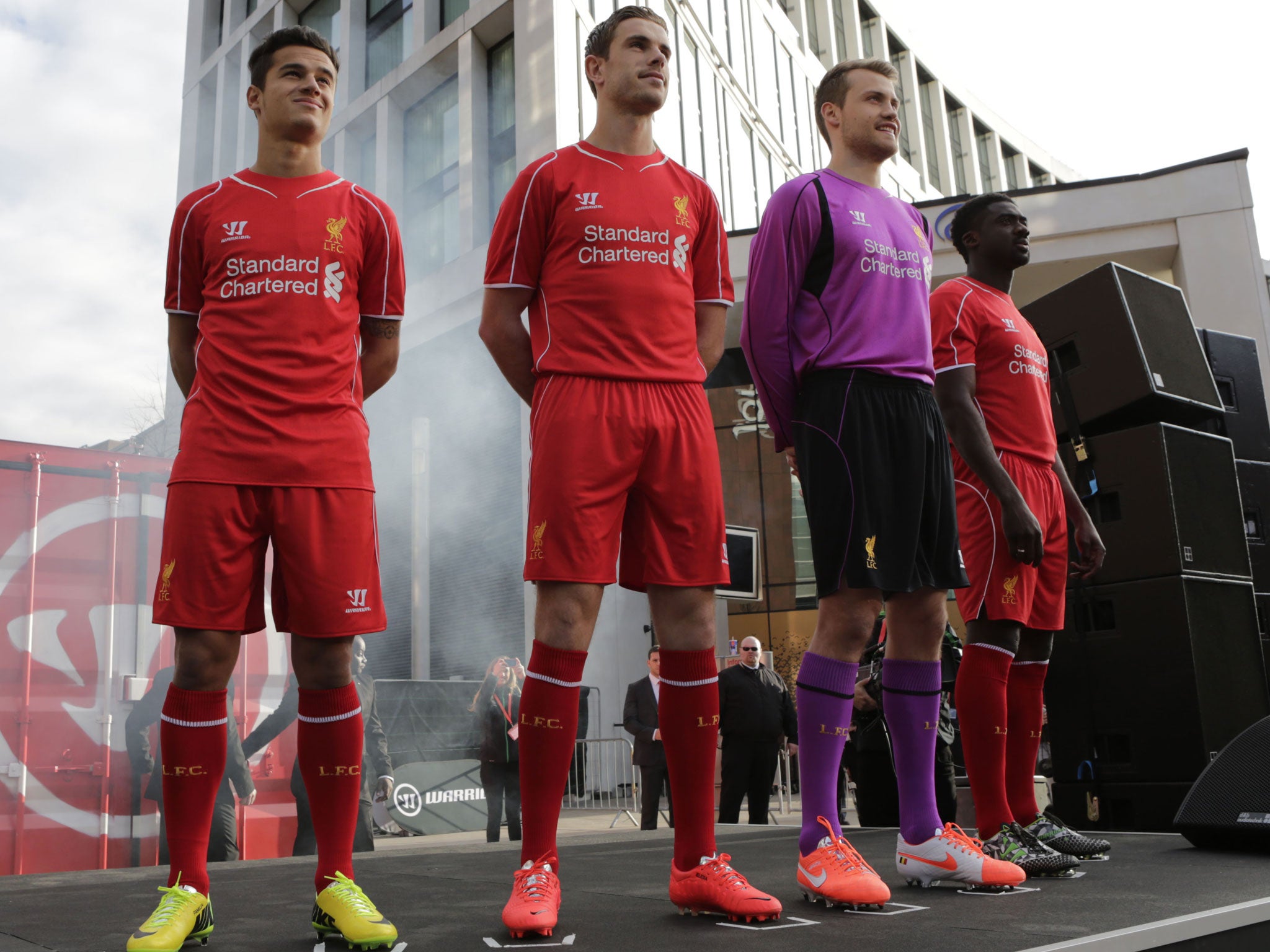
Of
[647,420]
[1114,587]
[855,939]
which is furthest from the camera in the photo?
[1114,587]

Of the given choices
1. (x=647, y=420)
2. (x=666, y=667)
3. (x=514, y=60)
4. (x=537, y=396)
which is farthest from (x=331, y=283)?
(x=514, y=60)

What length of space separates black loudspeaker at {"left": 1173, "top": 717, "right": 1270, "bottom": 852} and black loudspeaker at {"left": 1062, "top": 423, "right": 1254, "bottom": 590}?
38.3 inches

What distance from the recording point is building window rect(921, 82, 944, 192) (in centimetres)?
3136

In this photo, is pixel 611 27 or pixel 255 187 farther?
pixel 611 27

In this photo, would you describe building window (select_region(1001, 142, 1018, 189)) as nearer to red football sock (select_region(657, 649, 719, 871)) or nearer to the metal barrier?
the metal barrier

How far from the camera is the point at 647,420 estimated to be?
2184 millimetres

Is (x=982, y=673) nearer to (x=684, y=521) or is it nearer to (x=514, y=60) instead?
(x=684, y=521)

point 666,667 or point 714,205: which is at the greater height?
point 714,205

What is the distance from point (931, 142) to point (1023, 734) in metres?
31.8

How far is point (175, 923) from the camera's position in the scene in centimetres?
181

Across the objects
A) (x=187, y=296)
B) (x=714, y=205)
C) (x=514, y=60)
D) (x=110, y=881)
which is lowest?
(x=110, y=881)

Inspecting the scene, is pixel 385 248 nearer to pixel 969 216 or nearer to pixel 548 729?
pixel 548 729

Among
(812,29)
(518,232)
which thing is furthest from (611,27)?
(812,29)

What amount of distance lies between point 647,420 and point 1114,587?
2.77 metres
